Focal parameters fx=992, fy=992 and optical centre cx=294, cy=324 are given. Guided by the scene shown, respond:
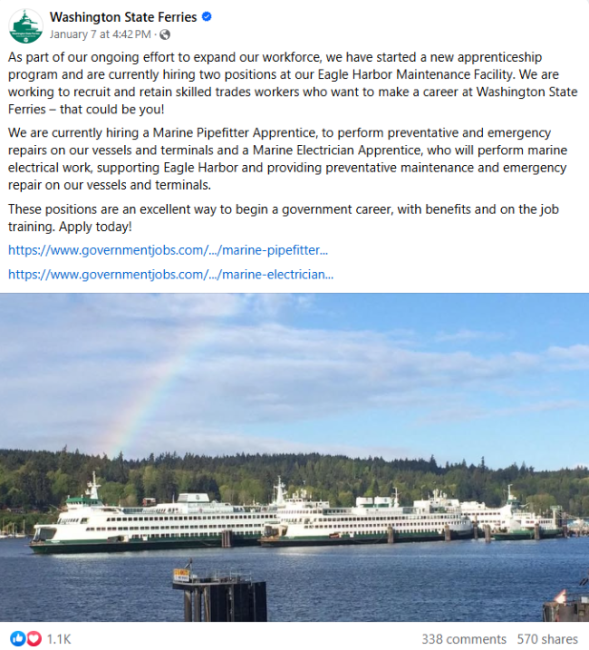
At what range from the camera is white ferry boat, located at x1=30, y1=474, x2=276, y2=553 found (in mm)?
84312

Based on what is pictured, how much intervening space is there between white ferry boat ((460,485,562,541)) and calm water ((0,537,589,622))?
91.0 ft

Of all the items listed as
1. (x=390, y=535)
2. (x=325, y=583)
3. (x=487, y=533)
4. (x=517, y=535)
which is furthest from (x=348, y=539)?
(x=325, y=583)

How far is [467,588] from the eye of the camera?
4525 centimetres

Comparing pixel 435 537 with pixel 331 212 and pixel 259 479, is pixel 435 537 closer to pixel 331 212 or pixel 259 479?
pixel 259 479

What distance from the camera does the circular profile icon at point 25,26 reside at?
17.7 meters

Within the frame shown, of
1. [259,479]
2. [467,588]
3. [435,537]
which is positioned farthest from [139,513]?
[467,588]

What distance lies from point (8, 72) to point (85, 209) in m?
2.84

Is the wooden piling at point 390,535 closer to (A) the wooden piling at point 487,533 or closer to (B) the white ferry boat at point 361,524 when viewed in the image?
(B) the white ferry boat at point 361,524

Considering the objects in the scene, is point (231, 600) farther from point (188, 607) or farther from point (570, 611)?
point (570, 611)
